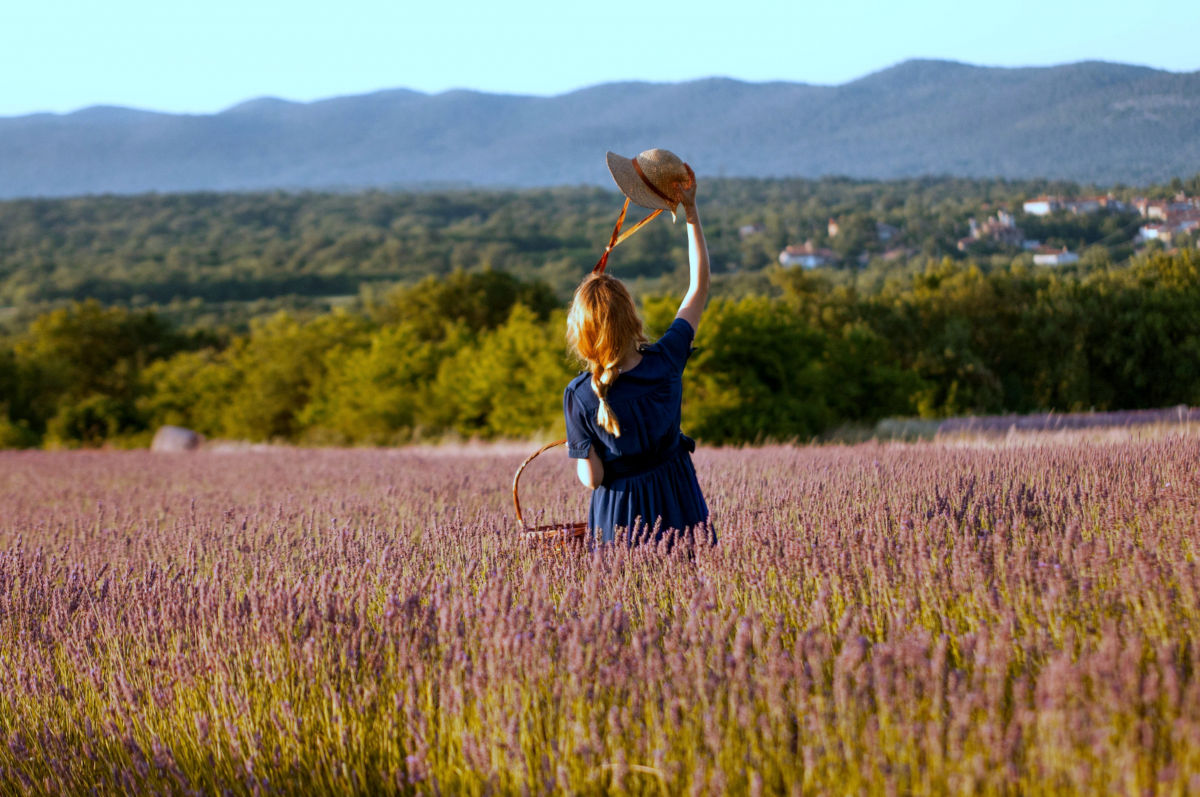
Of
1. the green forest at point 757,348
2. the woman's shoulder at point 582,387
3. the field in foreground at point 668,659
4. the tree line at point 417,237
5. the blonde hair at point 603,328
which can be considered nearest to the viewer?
the field in foreground at point 668,659

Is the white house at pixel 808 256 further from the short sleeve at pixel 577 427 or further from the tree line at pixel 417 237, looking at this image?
the short sleeve at pixel 577 427

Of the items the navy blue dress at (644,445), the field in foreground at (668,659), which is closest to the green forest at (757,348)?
the navy blue dress at (644,445)

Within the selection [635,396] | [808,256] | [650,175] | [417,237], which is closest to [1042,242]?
[808,256]

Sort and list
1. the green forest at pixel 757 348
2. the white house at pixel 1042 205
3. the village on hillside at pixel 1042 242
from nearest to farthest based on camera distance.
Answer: the green forest at pixel 757 348
the village on hillside at pixel 1042 242
the white house at pixel 1042 205

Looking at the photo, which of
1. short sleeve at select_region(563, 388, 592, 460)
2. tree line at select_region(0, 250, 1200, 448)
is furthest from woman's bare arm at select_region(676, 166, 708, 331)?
tree line at select_region(0, 250, 1200, 448)

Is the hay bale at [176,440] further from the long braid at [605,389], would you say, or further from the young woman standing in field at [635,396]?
the long braid at [605,389]

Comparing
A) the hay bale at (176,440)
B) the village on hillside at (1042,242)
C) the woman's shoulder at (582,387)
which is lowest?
the hay bale at (176,440)

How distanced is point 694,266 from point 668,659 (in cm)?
167

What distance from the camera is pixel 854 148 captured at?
128 m

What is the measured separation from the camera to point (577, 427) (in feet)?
9.80

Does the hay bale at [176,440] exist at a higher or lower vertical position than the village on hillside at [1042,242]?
lower

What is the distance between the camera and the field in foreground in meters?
1.53

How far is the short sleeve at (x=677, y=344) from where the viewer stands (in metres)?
2.99

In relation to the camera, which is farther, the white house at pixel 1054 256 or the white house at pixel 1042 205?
the white house at pixel 1054 256
